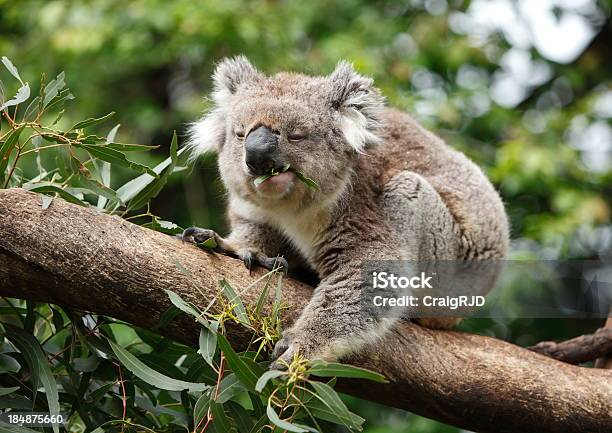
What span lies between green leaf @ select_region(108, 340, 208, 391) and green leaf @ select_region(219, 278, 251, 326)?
0.93 feet

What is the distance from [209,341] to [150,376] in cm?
26

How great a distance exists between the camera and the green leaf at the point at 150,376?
113 inches

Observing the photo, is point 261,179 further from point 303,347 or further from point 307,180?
point 303,347

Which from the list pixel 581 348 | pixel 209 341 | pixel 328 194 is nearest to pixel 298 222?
pixel 328 194

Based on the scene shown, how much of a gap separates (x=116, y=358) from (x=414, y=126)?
2237 mm

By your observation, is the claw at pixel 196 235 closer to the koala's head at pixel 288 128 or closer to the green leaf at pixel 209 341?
the koala's head at pixel 288 128

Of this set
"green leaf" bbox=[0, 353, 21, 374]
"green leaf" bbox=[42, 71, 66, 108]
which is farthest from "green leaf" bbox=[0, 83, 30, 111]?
"green leaf" bbox=[0, 353, 21, 374]

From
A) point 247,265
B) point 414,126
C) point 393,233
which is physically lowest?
point 247,265

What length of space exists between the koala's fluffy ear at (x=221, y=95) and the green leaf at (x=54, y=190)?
89cm

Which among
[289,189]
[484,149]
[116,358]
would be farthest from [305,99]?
[484,149]

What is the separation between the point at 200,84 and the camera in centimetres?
822

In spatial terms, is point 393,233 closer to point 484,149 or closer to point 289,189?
point 289,189

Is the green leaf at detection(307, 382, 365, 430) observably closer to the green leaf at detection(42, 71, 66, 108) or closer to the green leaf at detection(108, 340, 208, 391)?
the green leaf at detection(108, 340, 208, 391)

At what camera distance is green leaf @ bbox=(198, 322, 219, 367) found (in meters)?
2.80
